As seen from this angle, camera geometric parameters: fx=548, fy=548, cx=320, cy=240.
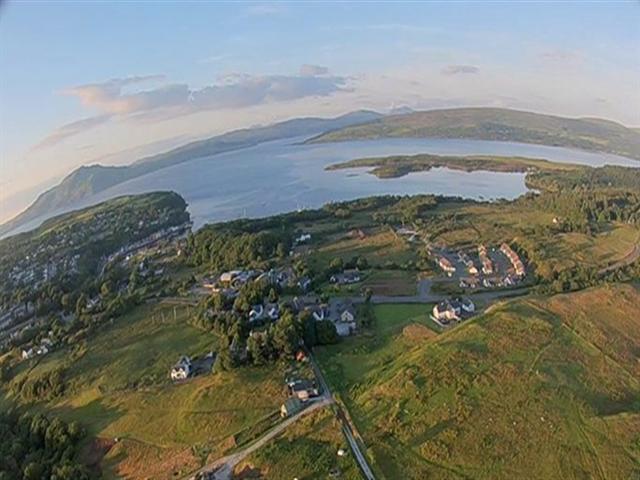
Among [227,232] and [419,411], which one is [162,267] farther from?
[419,411]

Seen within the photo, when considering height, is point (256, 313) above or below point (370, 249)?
above

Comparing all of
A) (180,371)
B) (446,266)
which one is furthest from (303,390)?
(446,266)

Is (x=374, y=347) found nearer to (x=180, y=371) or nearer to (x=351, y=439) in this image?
(x=351, y=439)

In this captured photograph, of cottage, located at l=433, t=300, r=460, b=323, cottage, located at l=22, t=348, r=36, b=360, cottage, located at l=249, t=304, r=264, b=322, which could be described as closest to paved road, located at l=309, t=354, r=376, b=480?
cottage, located at l=249, t=304, r=264, b=322

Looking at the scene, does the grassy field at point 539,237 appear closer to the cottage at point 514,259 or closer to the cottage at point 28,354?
the cottage at point 514,259

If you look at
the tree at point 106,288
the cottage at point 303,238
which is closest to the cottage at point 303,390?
the tree at point 106,288

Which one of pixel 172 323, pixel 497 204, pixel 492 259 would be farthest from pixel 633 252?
pixel 172 323

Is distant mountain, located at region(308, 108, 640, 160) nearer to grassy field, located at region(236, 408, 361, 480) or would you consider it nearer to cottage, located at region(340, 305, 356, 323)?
cottage, located at region(340, 305, 356, 323)
